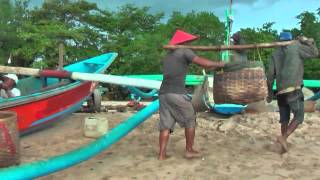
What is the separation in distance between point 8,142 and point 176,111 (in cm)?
205

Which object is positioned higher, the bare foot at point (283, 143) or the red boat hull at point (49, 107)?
the red boat hull at point (49, 107)

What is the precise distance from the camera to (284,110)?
720 centimetres

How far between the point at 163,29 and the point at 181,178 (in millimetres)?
22380

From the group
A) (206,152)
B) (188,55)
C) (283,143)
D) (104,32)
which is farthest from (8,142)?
(104,32)

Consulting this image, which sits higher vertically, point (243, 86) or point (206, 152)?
point (243, 86)

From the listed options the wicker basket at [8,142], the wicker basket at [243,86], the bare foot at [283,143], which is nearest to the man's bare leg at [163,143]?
the wicker basket at [243,86]

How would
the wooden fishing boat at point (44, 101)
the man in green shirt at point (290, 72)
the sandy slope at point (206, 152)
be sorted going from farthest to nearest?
the wooden fishing boat at point (44, 101) < the man in green shirt at point (290, 72) < the sandy slope at point (206, 152)

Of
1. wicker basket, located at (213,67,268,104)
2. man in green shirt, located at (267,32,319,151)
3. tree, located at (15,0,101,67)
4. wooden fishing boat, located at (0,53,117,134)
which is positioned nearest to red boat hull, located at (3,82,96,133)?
wooden fishing boat, located at (0,53,117,134)

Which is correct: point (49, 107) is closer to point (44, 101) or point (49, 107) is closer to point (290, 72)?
point (44, 101)

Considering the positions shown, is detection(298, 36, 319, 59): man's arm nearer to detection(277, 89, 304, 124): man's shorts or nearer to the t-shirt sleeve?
detection(277, 89, 304, 124): man's shorts

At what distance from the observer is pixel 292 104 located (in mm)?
6973

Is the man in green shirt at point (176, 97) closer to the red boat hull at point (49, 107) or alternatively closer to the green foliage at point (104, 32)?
the red boat hull at point (49, 107)

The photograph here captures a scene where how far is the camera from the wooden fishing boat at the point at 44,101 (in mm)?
8188

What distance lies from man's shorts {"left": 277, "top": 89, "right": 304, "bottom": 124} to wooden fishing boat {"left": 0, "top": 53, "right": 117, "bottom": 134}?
380cm
